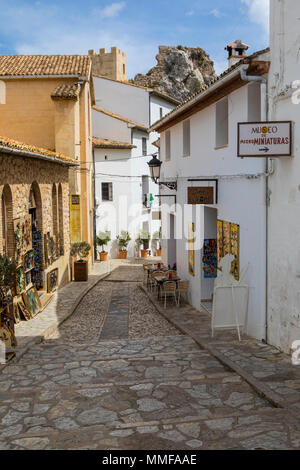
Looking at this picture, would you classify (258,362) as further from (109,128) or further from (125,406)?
(109,128)

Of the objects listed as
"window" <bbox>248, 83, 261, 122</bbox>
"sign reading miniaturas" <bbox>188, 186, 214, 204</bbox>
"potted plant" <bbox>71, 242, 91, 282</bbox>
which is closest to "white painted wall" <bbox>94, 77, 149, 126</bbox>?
"potted plant" <bbox>71, 242, 91, 282</bbox>

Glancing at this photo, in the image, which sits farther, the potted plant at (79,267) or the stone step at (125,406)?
the potted plant at (79,267)

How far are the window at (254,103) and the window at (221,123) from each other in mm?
1770

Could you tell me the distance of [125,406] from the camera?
5891 mm

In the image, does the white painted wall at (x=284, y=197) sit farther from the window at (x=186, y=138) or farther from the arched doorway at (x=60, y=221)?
the arched doorway at (x=60, y=221)

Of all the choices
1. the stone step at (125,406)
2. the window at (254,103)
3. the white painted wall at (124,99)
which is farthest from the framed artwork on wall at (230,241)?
the white painted wall at (124,99)

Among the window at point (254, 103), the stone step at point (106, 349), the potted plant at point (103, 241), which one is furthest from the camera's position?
the potted plant at point (103, 241)

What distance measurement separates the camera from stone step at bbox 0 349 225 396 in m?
7.01

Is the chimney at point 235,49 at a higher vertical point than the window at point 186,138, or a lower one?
higher

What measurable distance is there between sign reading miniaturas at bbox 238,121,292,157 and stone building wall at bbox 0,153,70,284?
218 inches

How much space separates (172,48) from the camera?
5062 centimetres

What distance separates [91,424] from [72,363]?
2.68m

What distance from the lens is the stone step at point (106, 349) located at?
8445 mm

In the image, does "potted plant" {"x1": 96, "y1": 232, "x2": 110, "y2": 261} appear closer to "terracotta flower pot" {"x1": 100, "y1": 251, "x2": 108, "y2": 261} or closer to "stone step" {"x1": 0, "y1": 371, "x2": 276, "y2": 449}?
"terracotta flower pot" {"x1": 100, "y1": 251, "x2": 108, "y2": 261}
